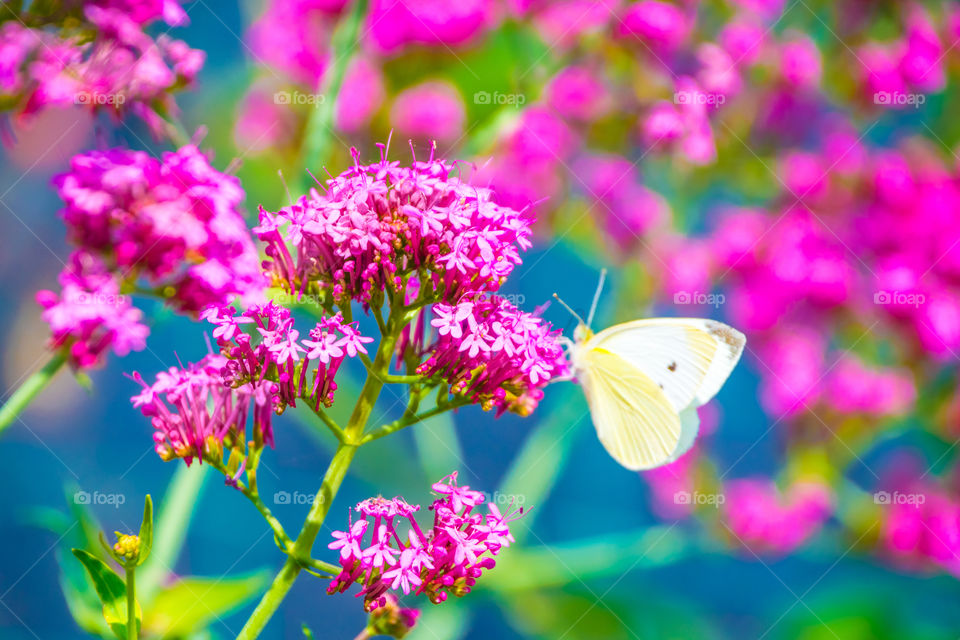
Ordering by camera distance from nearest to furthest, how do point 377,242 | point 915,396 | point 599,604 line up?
point 377,242 < point 915,396 < point 599,604

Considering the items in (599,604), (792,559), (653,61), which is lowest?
(599,604)

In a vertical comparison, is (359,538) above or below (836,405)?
below

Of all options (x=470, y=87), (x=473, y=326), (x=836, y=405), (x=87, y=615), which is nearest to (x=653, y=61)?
(x=470, y=87)

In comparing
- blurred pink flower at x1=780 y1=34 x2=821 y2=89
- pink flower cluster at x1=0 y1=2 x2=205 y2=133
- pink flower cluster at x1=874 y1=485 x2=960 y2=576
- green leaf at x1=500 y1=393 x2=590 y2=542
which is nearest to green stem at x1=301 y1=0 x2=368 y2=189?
pink flower cluster at x1=0 y1=2 x2=205 y2=133

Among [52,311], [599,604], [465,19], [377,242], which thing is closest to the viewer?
[377,242]

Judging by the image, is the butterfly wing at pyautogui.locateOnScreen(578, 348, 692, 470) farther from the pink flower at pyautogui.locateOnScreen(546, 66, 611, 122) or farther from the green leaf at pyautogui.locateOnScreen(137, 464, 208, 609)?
the pink flower at pyautogui.locateOnScreen(546, 66, 611, 122)

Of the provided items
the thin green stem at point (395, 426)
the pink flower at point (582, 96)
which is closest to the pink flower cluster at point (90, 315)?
the thin green stem at point (395, 426)

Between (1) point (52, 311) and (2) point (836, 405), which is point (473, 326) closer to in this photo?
(1) point (52, 311)

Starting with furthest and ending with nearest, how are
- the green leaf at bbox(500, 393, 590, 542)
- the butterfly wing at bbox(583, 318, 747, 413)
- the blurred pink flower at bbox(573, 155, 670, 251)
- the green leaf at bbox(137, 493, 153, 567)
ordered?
the blurred pink flower at bbox(573, 155, 670, 251) < the green leaf at bbox(500, 393, 590, 542) < the butterfly wing at bbox(583, 318, 747, 413) < the green leaf at bbox(137, 493, 153, 567)
